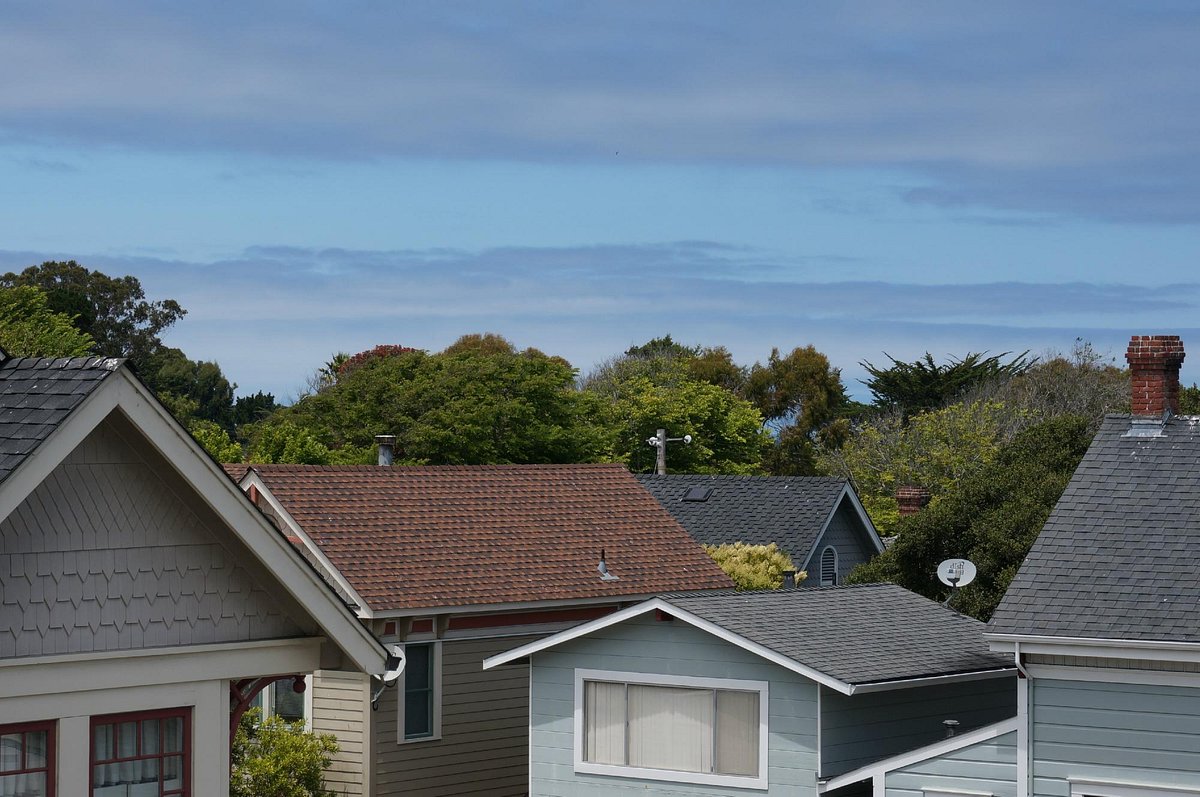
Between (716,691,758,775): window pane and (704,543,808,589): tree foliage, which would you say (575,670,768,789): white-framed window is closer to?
(716,691,758,775): window pane

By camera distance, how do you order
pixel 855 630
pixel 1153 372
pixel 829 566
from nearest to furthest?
pixel 1153 372
pixel 855 630
pixel 829 566

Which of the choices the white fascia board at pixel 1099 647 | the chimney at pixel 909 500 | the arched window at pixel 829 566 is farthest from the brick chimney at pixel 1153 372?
the arched window at pixel 829 566

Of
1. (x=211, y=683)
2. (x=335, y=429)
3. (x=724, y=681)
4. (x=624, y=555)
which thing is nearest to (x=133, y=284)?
(x=335, y=429)

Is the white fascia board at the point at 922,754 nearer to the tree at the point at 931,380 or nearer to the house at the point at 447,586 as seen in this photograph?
the house at the point at 447,586

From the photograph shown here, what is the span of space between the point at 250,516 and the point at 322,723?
16.3 m

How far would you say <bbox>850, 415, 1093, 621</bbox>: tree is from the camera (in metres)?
35.1

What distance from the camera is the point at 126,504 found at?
33.1 feet

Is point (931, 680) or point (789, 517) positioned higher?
point (789, 517)

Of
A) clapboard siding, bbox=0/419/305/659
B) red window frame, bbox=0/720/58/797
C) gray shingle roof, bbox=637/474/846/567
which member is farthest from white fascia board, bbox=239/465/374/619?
gray shingle roof, bbox=637/474/846/567

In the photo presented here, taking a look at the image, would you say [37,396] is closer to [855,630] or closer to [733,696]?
[733,696]

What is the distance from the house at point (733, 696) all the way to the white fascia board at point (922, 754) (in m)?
0.45

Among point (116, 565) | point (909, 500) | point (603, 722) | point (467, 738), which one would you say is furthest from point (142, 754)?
point (909, 500)

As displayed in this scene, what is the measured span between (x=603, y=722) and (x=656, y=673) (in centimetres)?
108

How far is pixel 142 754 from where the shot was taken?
10461 millimetres
